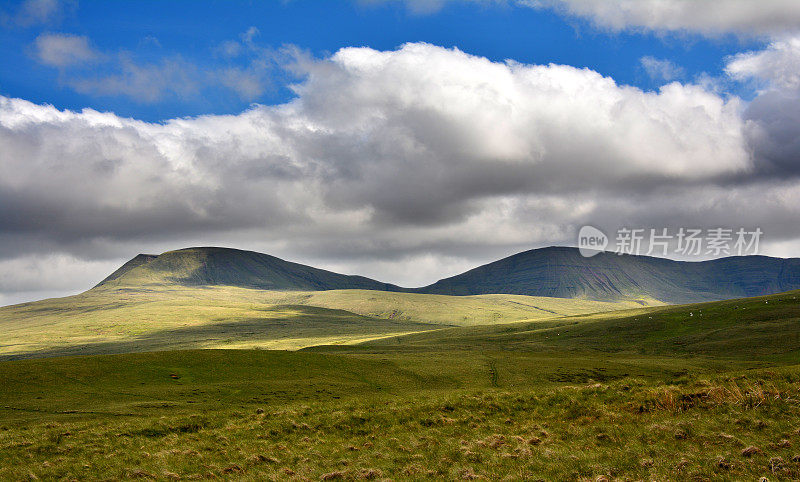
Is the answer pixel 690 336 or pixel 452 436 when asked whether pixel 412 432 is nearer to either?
pixel 452 436

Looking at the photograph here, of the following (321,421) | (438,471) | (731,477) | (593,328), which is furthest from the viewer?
(593,328)

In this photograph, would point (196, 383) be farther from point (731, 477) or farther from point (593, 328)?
point (593, 328)

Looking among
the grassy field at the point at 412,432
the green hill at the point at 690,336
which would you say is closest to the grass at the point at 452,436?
the grassy field at the point at 412,432

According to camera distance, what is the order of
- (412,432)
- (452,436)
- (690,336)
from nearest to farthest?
1. (452,436)
2. (412,432)
3. (690,336)

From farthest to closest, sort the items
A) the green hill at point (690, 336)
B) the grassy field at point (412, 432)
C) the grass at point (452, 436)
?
the green hill at point (690, 336)
the grassy field at point (412, 432)
the grass at point (452, 436)

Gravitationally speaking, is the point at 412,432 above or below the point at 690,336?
above

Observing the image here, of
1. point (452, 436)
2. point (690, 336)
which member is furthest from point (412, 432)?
point (690, 336)

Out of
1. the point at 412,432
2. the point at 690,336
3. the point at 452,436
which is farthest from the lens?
the point at 690,336

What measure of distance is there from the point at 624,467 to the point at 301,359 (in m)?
62.1

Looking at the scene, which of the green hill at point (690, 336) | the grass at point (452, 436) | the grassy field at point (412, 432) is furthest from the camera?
the green hill at point (690, 336)

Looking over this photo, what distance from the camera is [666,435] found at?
2278 centimetres

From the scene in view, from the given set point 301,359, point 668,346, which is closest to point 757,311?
point 668,346

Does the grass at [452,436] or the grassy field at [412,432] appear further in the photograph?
the grassy field at [412,432]

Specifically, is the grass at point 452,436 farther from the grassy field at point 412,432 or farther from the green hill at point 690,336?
the green hill at point 690,336
